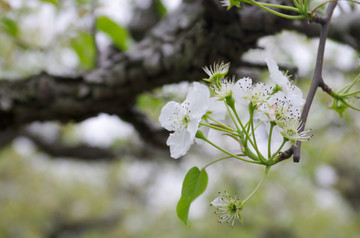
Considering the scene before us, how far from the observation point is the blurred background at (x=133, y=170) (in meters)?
1.30

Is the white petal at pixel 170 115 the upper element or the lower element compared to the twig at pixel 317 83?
upper

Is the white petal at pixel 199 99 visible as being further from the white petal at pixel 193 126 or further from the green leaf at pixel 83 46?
the green leaf at pixel 83 46

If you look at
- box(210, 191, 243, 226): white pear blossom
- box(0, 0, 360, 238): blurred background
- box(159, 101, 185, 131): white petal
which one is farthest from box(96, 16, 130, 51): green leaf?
box(210, 191, 243, 226): white pear blossom

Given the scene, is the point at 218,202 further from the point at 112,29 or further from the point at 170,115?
the point at 112,29

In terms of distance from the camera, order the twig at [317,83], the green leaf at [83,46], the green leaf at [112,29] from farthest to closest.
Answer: the green leaf at [83,46], the green leaf at [112,29], the twig at [317,83]

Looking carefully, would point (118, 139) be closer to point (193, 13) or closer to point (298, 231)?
point (193, 13)

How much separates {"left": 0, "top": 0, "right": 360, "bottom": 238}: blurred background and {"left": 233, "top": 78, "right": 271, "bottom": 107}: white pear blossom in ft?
1.40

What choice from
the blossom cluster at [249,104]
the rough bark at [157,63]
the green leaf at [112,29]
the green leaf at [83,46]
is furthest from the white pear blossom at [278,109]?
the green leaf at [83,46]

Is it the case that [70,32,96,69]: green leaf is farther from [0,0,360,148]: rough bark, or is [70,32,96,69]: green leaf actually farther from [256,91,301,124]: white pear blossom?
[256,91,301,124]: white pear blossom

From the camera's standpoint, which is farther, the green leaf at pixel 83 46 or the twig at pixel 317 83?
the green leaf at pixel 83 46

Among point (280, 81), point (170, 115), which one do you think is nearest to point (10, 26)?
point (170, 115)

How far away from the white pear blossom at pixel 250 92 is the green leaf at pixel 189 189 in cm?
10

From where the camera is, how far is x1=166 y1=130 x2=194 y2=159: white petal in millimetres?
408

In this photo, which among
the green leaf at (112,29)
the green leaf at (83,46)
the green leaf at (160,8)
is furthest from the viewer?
the green leaf at (160,8)
